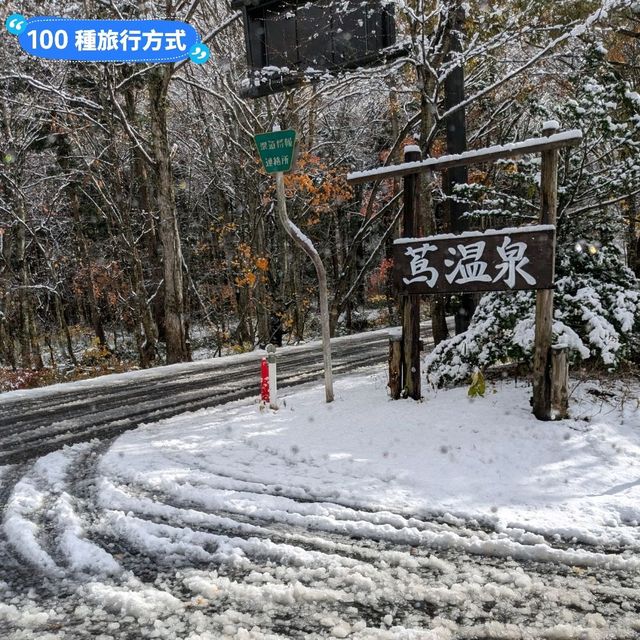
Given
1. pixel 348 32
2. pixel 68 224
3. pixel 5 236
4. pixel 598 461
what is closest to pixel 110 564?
pixel 598 461

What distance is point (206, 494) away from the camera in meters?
4.43

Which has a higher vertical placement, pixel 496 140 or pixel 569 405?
pixel 496 140

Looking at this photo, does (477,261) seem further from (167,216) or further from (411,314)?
(167,216)

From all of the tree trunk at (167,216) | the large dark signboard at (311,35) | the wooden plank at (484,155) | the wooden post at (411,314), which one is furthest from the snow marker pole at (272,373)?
the tree trunk at (167,216)

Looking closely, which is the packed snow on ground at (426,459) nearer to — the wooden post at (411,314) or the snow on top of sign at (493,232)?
the wooden post at (411,314)

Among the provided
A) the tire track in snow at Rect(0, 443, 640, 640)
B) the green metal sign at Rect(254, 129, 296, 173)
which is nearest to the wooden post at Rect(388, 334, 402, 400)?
the green metal sign at Rect(254, 129, 296, 173)

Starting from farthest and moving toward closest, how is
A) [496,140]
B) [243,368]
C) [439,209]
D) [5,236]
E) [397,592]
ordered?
[439,209]
[5,236]
[496,140]
[243,368]
[397,592]

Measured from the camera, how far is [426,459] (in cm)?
521

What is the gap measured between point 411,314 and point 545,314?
1.67m

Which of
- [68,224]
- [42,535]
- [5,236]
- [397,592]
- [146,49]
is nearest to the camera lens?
[397,592]

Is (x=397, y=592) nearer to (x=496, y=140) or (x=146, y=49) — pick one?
(x=146, y=49)

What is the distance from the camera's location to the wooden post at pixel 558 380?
5707mm

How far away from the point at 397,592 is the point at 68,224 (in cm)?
2658

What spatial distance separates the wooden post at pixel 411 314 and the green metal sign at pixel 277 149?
145 cm
